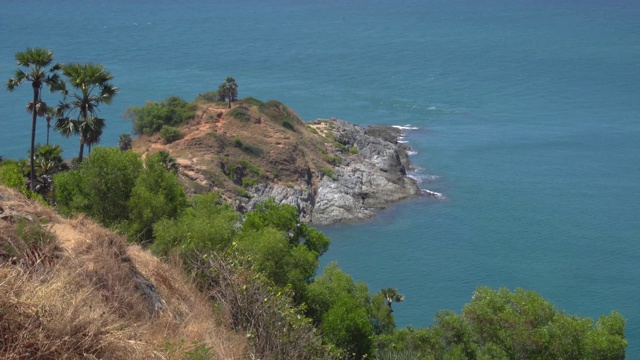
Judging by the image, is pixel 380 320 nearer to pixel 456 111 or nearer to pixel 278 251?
pixel 278 251

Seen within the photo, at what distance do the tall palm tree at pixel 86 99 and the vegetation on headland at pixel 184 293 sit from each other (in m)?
0.21

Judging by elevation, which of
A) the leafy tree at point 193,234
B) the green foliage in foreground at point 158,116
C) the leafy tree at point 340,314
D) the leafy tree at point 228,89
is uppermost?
the leafy tree at point 228,89

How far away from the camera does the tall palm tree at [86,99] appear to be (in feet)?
133

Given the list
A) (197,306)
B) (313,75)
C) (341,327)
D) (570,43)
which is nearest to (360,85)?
(313,75)

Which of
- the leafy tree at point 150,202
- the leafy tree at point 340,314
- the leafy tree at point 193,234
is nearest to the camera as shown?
the leafy tree at point 193,234

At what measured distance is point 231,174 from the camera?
72750 millimetres

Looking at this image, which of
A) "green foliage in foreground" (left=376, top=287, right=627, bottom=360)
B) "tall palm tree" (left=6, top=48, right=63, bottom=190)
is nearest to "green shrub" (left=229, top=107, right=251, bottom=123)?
"tall palm tree" (left=6, top=48, right=63, bottom=190)

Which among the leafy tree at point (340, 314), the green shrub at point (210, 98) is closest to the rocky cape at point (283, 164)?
the green shrub at point (210, 98)

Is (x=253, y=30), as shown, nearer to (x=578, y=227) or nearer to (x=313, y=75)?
(x=313, y=75)

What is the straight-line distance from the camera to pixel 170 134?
7538 cm

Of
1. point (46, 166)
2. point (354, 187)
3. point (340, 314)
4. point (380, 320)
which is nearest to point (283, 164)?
point (354, 187)

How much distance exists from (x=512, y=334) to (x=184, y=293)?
38.1 feet

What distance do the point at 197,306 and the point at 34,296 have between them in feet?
22.6

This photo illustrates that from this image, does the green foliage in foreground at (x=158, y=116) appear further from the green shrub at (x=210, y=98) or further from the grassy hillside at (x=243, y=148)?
the green shrub at (x=210, y=98)
